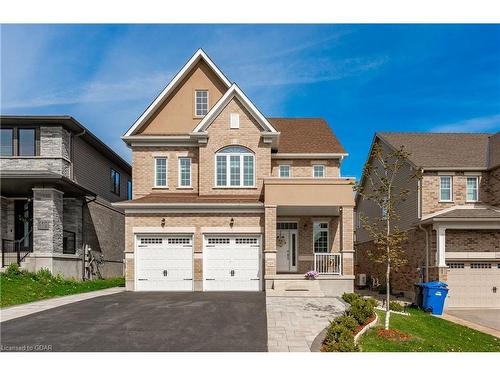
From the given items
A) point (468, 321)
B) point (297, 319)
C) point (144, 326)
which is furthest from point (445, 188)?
point (144, 326)

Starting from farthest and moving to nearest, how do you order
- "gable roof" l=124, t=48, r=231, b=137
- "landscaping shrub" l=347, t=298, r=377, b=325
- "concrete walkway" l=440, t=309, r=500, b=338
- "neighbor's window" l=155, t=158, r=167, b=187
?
"gable roof" l=124, t=48, r=231, b=137
"neighbor's window" l=155, t=158, r=167, b=187
"concrete walkway" l=440, t=309, r=500, b=338
"landscaping shrub" l=347, t=298, r=377, b=325

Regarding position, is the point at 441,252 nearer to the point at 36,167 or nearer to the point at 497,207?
the point at 497,207

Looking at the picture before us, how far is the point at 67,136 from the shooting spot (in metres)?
22.0

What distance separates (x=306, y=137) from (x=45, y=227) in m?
15.9

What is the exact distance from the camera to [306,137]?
24.0 metres

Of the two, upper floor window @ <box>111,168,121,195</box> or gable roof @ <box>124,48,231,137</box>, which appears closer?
gable roof @ <box>124,48,231,137</box>

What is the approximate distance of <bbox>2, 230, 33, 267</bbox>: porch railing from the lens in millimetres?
20109

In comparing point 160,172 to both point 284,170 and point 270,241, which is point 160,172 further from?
point 270,241

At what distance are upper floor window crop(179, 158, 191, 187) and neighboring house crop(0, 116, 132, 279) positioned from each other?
5.89 meters

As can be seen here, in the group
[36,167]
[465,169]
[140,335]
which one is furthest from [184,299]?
[465,169]

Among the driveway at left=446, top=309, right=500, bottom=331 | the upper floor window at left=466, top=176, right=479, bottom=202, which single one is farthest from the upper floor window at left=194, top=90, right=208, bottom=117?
the driveway at left=446, top=309, right=500, bottom=331

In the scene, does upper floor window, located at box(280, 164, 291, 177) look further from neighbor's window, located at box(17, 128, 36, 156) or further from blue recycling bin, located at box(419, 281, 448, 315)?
neighbor's window, located at box(17, 128, 36, 156)

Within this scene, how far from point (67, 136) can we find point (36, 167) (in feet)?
7.89

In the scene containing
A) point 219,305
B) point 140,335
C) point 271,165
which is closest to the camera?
point 140,335
